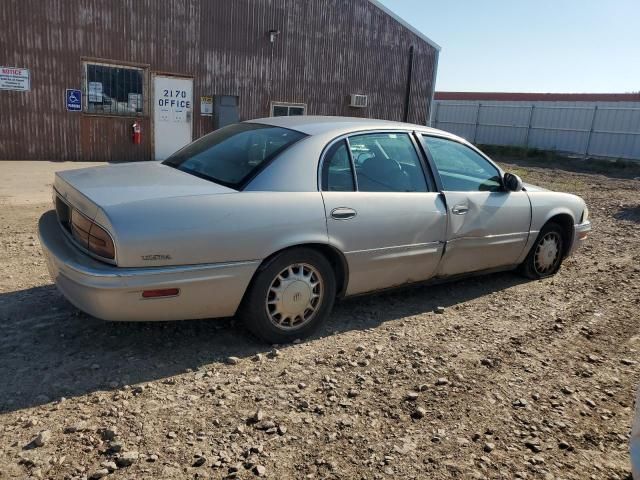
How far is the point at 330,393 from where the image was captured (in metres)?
3.17

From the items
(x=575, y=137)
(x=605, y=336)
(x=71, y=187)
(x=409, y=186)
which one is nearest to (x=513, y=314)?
(x=605, y=336)

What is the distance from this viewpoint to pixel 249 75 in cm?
1582

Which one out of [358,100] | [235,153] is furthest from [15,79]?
[235,153]

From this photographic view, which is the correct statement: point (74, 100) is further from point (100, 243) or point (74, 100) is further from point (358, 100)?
point (100, 243)

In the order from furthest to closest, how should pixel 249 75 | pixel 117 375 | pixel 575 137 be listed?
pixel 575 137, pixel 249 75, pixel 117 375

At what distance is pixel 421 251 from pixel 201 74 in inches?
483

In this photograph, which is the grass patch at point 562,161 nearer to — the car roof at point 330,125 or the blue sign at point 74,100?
the blue sign at point 74,100

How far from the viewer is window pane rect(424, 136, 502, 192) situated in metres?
4.58

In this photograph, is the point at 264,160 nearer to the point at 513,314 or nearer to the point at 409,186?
the point at 409,186

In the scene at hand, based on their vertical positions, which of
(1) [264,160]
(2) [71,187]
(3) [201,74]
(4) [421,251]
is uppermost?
(3) [201,74]

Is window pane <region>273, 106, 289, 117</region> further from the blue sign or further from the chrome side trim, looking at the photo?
the chrome side trim

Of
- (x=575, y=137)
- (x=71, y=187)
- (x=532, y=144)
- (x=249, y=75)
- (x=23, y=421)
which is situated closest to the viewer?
(x=23, y=421)

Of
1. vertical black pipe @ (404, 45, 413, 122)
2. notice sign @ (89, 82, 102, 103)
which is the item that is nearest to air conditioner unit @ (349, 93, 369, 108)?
vertical black pipe @ (404, 45, 413, 122)

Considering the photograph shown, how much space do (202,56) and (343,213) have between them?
12475 millimetres
